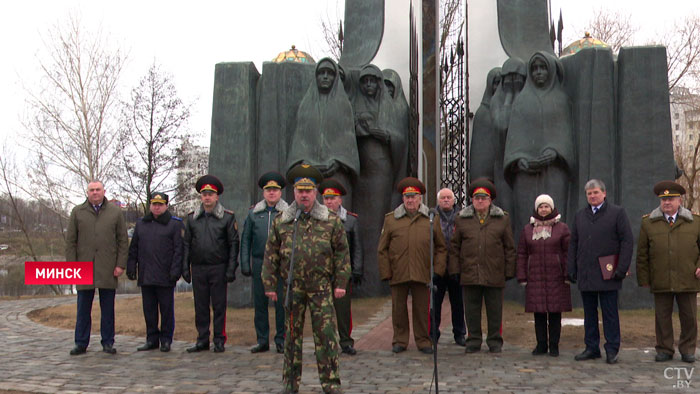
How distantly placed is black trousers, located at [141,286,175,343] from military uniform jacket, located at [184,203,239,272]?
44cm

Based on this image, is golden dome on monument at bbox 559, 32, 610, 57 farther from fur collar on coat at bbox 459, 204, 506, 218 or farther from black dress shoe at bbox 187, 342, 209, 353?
black dress shoe at bbox 187, 342, 209, 353

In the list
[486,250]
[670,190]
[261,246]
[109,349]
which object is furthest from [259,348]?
[670,190]

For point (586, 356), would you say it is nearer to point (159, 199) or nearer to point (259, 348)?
point (259, 348)

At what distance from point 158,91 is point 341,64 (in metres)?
13.7

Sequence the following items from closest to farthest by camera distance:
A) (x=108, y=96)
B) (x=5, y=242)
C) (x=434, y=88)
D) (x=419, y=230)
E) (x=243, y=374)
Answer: (x=243, y=374), (x=419, y=230), (x=434, y=88), (x=108, y=96), (x=5, y=242)

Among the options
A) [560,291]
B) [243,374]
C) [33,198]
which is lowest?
[243,374]

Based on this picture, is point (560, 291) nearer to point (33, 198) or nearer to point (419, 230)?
point (419, 230)

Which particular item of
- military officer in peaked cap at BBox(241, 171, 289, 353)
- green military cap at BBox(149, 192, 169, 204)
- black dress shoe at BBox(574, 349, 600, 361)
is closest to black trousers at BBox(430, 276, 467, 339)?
black dress shoe at BBox(574, 349, 600, 361)

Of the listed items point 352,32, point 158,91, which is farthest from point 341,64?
point 158,91

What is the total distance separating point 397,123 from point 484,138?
1.67 meters

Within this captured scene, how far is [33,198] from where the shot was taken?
24547mm

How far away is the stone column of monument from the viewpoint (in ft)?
38.4

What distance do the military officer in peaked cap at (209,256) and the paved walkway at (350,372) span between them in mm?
341

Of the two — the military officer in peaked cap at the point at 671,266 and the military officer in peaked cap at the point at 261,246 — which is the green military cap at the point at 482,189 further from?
the military officer in peaked cap at the point at 261,246
